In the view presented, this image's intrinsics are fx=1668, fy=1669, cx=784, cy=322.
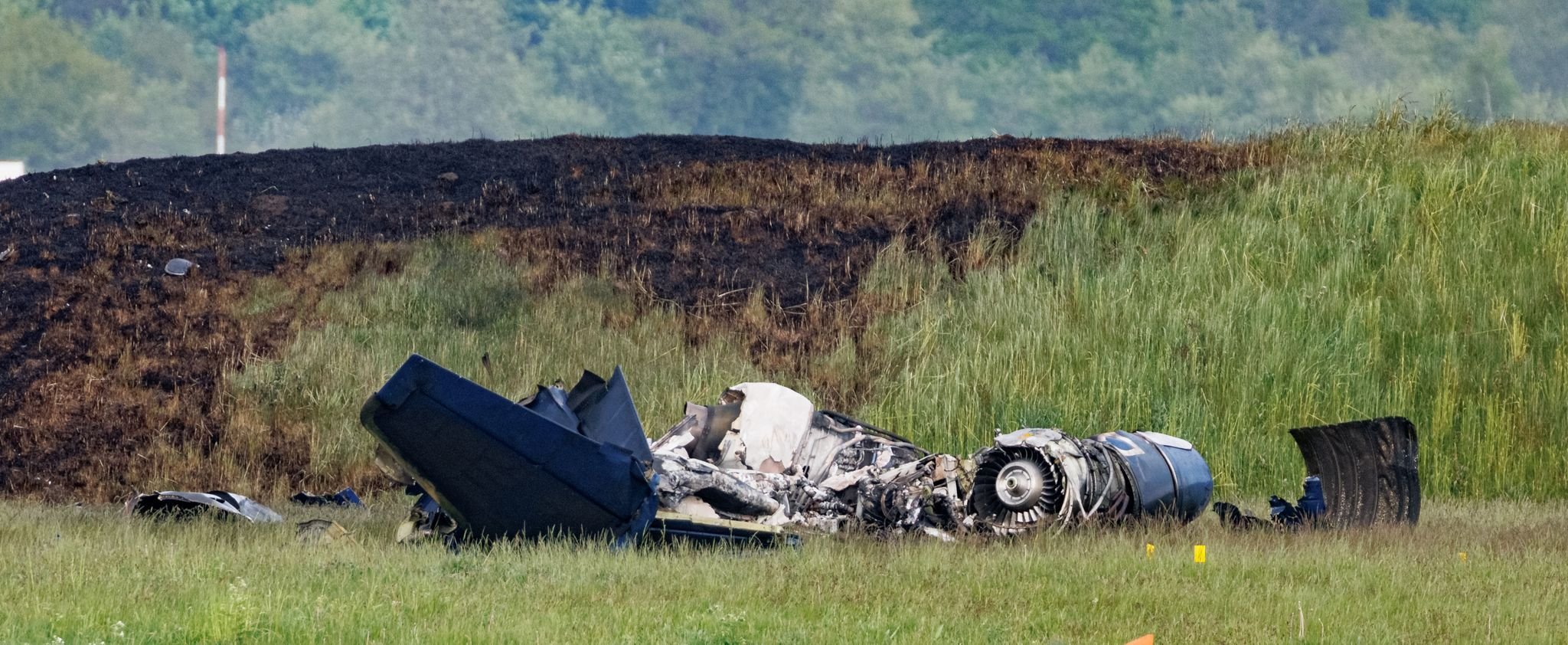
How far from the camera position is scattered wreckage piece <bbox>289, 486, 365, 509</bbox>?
13815 millimetres

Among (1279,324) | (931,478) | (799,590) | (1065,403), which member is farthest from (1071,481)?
(1279,324)

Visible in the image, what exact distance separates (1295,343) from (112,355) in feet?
40.5

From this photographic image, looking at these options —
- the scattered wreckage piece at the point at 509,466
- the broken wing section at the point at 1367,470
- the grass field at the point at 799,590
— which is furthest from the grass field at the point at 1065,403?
the broken wing section at the point at 1367,470

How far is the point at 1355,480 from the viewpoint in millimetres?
11820

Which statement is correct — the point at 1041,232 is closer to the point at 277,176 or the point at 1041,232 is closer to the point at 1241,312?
the point at 1241,312

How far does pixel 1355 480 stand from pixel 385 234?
13272mm

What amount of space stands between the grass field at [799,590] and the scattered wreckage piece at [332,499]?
2813 millimetres

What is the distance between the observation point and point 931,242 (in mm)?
20422

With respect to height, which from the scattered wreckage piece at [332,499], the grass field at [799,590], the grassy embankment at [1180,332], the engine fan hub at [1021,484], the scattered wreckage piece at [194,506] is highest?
the grassy embankment at [1180,332]

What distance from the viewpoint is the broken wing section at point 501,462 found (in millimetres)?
9203

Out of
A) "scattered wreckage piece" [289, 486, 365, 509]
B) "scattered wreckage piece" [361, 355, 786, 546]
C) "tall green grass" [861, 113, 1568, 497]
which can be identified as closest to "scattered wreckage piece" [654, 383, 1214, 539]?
"scattered wreckage piece" [361, 355, 786, 546]

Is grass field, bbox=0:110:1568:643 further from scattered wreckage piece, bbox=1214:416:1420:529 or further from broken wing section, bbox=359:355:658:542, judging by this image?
scattered wreckage piece, bbox=1214:416:1420:529

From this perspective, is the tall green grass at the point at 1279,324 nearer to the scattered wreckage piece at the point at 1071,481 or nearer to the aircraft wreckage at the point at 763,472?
the aircraft wreckage at the point at 763,472

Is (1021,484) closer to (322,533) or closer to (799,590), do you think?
(799,590)
